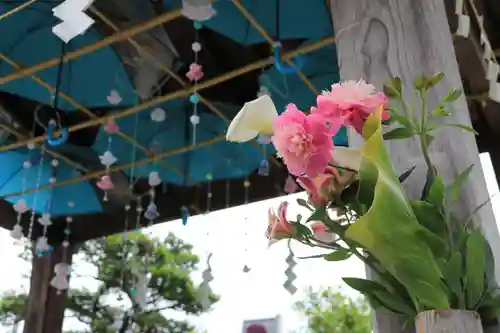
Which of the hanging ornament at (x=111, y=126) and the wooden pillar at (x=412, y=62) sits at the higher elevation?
the hanging ornament at (x=111, y=126)

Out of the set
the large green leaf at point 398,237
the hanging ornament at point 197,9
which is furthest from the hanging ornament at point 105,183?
the large green leaf at point 398,237

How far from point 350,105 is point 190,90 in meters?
2.15

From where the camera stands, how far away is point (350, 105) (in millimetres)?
666

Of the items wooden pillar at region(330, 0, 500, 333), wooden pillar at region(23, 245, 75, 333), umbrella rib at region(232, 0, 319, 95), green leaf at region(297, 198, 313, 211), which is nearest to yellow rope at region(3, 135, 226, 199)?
wooden pillar at region(23, 245, 75, 333)

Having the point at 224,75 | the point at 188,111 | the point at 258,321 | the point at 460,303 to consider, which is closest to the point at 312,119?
the point at 460,303

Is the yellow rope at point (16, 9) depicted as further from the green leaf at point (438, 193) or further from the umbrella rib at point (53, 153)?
the green leaf at point (438, 193)

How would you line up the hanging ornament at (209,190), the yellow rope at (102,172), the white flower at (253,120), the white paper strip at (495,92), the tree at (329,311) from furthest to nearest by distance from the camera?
the tree at (329,311)
the hanging ornament at (209,190)
the yellow rope at (102,172)
the white paper strip at (495,92)
the white flower at (253,120)

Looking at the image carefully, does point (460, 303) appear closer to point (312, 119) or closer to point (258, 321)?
point (312, 119)

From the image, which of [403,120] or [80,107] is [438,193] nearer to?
[403,120]

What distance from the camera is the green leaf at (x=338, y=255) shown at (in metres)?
0.69

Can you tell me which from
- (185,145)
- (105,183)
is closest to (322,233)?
(185,145)

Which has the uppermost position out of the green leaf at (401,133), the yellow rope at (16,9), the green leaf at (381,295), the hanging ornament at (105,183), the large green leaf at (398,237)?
the yellow rope at (16,9)

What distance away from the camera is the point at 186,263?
6.12 m

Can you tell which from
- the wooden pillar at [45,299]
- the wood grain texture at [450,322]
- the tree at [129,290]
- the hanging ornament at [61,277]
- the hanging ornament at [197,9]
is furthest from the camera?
the tree at [129,290]
